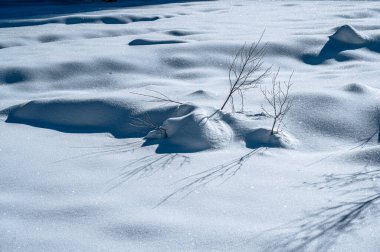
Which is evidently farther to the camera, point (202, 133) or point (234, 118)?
point (234, 118)

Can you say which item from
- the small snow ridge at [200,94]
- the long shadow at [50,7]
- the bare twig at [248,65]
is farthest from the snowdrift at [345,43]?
the long shadow at [50,7]

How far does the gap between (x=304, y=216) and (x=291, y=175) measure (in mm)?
448

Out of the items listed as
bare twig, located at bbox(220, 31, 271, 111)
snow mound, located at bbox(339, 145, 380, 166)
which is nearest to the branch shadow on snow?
snow mound, located at bbox(339, 145, 380, 166)

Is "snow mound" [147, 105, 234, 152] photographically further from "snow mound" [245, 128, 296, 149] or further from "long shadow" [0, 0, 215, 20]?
"long shadow" [0, 0, 215, 20]

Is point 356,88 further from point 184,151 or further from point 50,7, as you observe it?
point 50,7

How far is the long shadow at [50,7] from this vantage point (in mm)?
9197

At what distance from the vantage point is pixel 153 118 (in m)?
3.57

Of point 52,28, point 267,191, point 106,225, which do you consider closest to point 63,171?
point 106,225

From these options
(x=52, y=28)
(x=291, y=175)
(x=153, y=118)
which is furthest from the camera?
(x=52, y=28)

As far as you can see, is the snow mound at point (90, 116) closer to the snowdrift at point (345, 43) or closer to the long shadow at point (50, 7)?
the snowdrift at point (345, 43)

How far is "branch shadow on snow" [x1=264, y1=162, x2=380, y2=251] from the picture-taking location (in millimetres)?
2059

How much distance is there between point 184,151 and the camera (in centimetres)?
307

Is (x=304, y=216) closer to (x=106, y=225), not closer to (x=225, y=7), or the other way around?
(x=106, y=225)

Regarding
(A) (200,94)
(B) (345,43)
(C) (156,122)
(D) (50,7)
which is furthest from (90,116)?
(D) (50,7)
